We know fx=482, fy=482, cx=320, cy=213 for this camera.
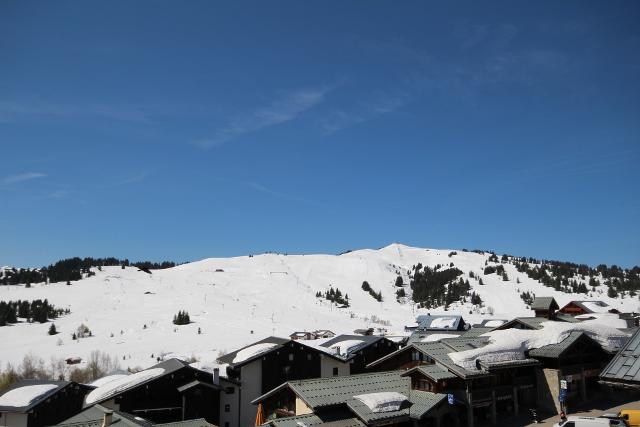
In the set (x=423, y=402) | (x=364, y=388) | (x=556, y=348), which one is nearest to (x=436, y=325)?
(x=556, y=348)

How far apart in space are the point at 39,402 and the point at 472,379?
3129cm

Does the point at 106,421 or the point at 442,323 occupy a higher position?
the point at 442,323

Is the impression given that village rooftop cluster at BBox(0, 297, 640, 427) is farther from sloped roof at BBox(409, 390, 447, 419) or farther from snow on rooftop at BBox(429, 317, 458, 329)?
snow on rooftop at BBox(429, 317, 458, 329)

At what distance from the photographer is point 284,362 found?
141ft

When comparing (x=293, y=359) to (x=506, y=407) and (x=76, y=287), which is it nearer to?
(x=506, y=407)

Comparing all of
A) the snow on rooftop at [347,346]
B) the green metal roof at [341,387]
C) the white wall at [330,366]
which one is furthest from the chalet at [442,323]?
the green metal roof at [341,387]

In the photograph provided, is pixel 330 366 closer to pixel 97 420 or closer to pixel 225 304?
pixel 97 420

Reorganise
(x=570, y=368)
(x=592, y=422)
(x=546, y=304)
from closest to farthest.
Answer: (x=592, y=422)
(x=570, y=368)
(x=546, y=304)

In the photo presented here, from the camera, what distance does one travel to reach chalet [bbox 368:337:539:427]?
32.6 metres

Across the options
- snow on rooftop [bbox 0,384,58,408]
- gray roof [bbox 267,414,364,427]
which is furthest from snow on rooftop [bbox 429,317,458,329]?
snow on rooftop [bbox 0,384,58,408]

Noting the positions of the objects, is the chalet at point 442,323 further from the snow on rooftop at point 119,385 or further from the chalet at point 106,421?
the chalet at point 106,421

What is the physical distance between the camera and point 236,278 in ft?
482

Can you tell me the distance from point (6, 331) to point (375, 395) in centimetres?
8216

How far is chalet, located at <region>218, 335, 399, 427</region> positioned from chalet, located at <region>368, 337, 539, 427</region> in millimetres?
9607
